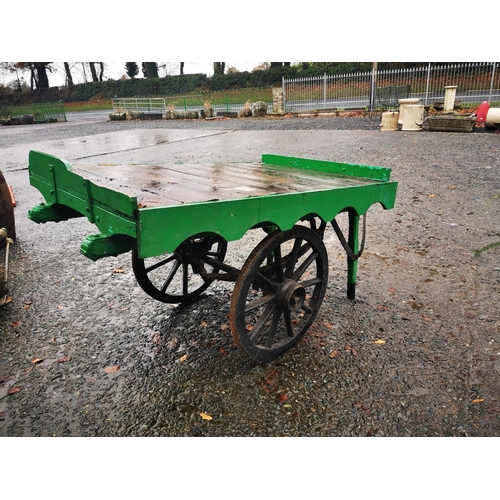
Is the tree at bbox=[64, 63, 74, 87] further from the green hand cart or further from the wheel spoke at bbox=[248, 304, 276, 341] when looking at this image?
the wheel spoke at bbox=[248, 304, 276, 341]

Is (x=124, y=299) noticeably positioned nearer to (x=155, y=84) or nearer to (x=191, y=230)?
(x=191, y=230)

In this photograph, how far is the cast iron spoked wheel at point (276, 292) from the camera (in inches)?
92.2

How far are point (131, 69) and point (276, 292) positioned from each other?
46.8 m

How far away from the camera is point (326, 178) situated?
3.14 metres

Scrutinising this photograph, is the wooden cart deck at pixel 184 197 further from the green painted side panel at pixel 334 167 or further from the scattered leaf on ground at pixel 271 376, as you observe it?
the scattered leaf on ground at pixel 271 376

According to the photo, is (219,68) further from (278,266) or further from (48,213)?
(278,266)

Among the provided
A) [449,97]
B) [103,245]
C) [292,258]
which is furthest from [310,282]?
[449,97]

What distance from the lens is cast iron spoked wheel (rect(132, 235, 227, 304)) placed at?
9.18 ft

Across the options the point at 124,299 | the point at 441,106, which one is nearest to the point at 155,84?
the point at 441,106

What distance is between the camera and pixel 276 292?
2641 mm

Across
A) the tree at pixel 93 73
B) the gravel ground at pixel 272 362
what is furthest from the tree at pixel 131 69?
the gravel ground at pixel 272 362

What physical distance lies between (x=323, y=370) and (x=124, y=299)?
1802mm

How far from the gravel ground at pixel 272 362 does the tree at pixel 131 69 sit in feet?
143

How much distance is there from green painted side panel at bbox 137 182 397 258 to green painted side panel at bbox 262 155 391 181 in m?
0.42
